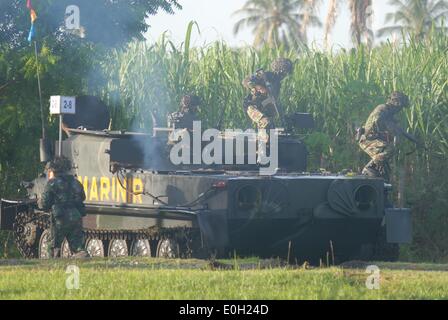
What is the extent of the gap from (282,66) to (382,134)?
204cm

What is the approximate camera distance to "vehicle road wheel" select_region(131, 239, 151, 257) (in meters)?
17.5

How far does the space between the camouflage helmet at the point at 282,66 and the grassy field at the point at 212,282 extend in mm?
4476

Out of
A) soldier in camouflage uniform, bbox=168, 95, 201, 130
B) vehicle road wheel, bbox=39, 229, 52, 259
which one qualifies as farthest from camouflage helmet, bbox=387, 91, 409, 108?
vehicle road wheel, bbox=39, 229, 52, 259

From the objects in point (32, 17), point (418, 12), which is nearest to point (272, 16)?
point (418, 12)

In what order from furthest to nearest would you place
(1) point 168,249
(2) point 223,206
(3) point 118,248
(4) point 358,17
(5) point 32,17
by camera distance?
(4) point 358,17
(5) point 32,17
(3) point 118,248
(1) point 168,249
(2) point 223,206

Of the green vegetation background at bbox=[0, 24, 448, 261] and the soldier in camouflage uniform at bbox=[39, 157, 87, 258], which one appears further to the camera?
the green vegetation background at bbox=[0, 24, 448, 261]

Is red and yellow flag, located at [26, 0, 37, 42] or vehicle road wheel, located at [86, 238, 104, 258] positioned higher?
red and yellow flag, located at [26, 0, 37, 42]

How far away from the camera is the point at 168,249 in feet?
55.9

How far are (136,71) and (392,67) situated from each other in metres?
4.86

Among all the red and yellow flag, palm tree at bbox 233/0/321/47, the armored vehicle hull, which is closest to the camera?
the armored vehicle hull

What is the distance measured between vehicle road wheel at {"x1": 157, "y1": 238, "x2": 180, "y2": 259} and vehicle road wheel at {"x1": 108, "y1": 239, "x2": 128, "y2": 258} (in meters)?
0.81

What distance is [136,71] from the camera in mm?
25094

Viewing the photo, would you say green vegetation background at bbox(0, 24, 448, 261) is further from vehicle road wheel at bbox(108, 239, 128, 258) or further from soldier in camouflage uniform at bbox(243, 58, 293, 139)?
vehicle road wheel at bbox(108, 239, 128, 258)

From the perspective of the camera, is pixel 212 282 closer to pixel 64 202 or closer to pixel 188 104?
pixel 64 202
